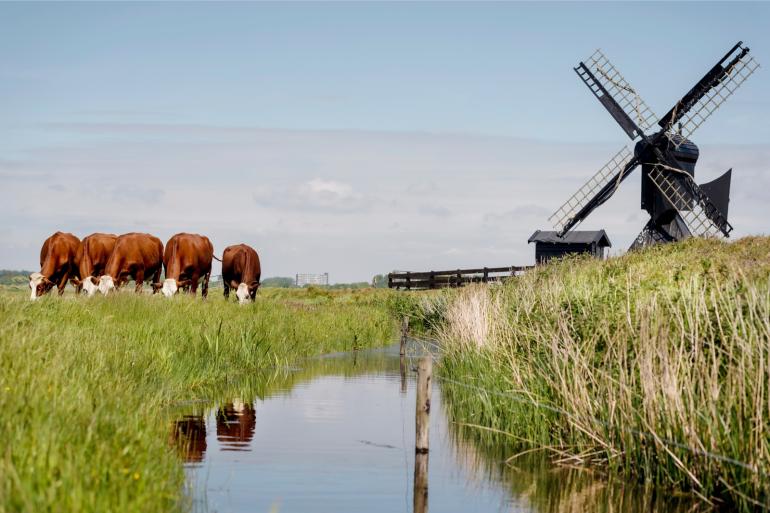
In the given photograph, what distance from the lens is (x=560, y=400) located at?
12352mm

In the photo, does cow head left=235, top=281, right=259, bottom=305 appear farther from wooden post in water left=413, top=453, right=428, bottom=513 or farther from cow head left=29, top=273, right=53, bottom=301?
wooden post in water left=413, top=453, right=428, bottom=513

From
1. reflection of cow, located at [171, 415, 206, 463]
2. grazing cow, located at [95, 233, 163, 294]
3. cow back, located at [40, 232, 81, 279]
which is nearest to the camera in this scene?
reflection of cow, located at [171, 415, 206, 463]

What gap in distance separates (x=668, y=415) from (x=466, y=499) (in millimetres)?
2486

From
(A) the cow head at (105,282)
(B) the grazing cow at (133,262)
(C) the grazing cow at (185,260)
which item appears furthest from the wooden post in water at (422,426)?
(C) the grazing cow at (185,260)

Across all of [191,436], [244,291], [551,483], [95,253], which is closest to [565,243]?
[244,291]

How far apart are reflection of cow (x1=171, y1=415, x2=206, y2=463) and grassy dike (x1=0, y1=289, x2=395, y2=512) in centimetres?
32

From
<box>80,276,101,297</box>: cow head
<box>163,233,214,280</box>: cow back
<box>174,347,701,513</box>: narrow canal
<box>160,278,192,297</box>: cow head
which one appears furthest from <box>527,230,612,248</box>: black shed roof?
<box>174,347,701,513</box>: narrow canal

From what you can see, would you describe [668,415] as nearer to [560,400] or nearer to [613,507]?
[613,507]

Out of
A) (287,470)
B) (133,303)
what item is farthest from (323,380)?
(287,470)

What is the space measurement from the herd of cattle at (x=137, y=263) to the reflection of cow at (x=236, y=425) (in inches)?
554

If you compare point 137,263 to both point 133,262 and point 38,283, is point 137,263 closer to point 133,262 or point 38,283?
point 133,262

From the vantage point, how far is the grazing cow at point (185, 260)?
31.4 metres

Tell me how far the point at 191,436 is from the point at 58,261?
20401mm

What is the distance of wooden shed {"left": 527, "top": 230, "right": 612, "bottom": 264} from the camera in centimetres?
4800
